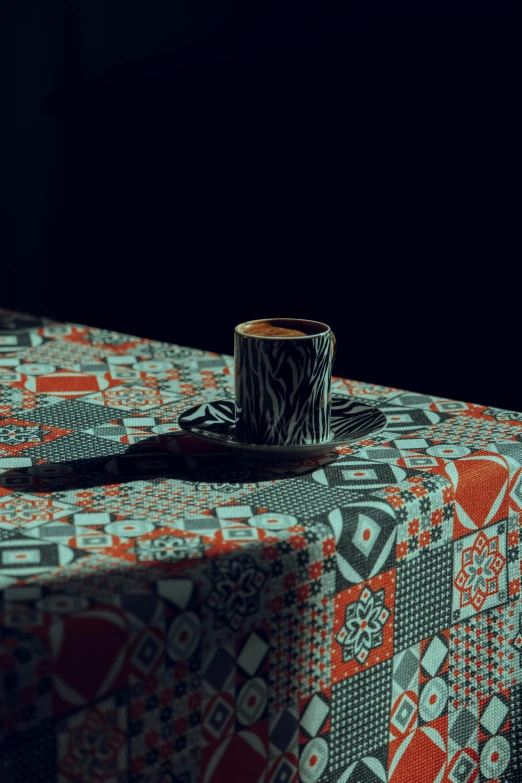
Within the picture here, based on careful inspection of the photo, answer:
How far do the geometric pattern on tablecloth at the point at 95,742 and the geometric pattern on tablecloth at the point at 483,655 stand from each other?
0.38m

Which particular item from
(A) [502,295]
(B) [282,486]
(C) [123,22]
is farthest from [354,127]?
(B) [282,486]

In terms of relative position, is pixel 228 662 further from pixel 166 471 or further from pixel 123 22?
pixel 123 22

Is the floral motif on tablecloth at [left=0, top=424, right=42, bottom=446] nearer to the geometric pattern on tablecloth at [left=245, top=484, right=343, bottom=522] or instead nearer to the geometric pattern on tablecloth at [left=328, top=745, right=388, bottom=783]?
the geometric pattern on tablecloth at [left=245, top=484, right=343, bottom=522]

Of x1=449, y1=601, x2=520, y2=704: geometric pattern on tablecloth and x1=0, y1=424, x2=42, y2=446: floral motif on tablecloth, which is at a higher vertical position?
x1=0, y1=424, x2=42, y2=446: floral motif on tablecloth

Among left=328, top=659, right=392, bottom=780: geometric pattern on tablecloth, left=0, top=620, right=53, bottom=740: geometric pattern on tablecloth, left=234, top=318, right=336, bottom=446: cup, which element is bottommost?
left=328, top=659, right=392, bottom=780: geometric pattern on tablecloth

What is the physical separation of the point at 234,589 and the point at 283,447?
233 millimetres

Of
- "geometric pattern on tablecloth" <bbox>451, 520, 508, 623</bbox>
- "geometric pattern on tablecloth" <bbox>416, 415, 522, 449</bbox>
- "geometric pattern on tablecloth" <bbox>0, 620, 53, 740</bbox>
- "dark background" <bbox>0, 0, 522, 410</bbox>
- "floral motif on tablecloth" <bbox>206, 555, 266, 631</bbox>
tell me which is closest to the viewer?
"geometric pattern on tablecloth" <bbox>0, 620, 53, 740</bbox>

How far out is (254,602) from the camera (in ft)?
2.66

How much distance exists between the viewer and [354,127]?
2.91m

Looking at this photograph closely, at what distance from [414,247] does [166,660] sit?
7.38 ft

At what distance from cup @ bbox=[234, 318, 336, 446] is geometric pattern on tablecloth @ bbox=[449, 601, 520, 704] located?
0.78 feet

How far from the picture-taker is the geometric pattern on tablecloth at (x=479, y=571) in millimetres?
994

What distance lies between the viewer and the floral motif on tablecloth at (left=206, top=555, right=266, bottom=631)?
79 centimetres

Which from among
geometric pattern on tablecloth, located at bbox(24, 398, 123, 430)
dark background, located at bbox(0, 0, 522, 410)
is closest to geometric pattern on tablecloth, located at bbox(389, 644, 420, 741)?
geometric pattern on tablecloth, located at bbox(24, 398, 123, 430)
